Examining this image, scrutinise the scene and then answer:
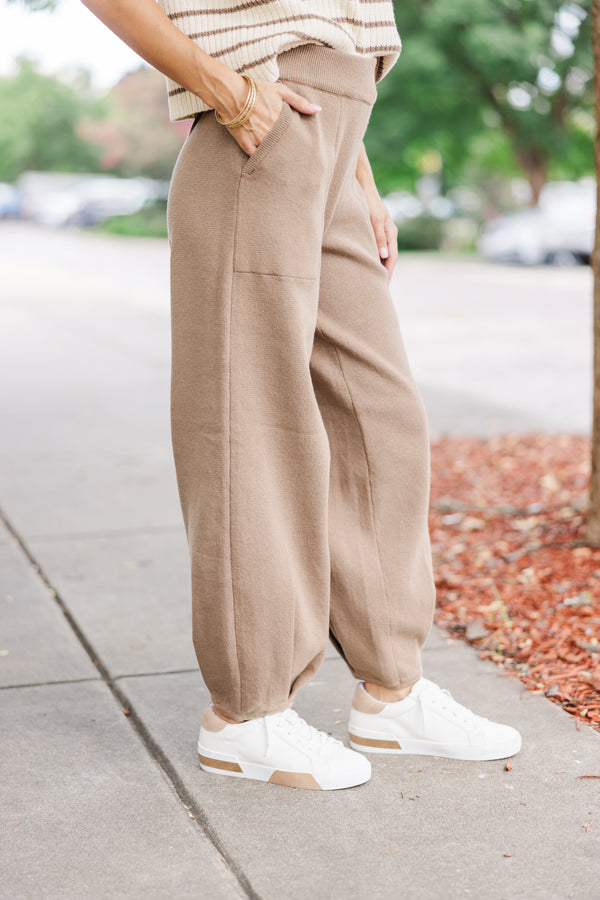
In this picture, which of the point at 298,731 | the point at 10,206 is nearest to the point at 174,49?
the point at 298,731

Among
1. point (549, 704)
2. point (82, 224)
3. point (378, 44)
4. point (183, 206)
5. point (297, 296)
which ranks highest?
point (378, 44)

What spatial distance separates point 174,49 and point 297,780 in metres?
1.35

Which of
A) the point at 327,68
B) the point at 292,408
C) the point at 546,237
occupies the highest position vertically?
the point at 327,68

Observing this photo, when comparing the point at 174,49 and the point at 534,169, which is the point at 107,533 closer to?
the point at 174,49

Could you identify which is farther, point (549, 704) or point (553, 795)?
point (549, 704)

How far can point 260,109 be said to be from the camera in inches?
75.6

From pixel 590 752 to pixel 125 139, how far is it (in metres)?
39.1

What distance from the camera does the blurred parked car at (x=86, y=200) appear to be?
38.7m

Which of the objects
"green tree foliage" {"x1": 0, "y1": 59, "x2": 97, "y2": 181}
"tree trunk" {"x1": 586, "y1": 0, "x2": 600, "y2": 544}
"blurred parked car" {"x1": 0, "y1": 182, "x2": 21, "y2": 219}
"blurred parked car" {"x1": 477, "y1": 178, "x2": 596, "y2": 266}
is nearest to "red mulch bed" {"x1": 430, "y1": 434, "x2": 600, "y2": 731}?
"tree trunk" {"x1": 586, "y1": 0, "x2": 600, "y2": 544}

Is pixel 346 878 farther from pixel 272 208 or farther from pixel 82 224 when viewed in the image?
pixel 82 224

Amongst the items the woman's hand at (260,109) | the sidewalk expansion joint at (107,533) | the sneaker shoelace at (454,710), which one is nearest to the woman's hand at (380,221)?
the woman's hand at (260,109)

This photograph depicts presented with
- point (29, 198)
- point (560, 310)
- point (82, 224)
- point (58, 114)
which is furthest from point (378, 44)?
point (58, 114)

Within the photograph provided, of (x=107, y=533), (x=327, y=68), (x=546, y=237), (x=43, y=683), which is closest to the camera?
(x=327, y=68)

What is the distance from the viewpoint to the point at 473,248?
92.9 ft
